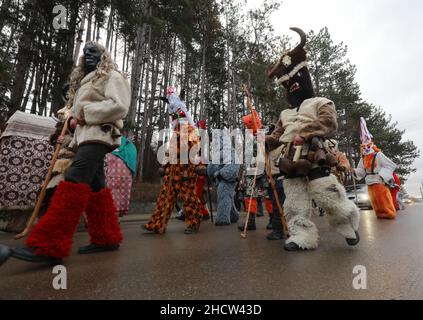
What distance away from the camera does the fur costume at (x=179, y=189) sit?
14.0ft

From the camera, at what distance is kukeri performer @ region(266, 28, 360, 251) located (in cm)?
284

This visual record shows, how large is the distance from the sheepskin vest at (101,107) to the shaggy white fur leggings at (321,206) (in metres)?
1.87

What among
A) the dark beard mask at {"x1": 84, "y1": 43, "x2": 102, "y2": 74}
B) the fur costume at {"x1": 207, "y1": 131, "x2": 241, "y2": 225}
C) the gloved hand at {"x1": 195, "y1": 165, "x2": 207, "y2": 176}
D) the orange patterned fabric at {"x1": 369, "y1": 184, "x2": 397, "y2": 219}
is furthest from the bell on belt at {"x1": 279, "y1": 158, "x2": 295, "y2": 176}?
the orange patterned fabric at {"x1": 369, "y1": 184, "x2": 397, "y2": 219}

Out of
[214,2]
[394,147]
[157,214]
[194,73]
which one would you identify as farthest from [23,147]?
[394,147]

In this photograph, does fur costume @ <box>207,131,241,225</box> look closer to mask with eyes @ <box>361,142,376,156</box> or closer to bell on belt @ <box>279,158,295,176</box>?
bell on belt @ <box>279,158,295,176</box>

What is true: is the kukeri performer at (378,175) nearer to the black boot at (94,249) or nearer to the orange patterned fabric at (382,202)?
the orange patterned fabric at (382,202)

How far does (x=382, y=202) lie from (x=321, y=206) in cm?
502

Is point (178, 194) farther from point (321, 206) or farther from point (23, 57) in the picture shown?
point (23, 57)

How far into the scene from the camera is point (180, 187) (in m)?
4.45

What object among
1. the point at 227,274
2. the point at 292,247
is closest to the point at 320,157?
the point at 292,247
